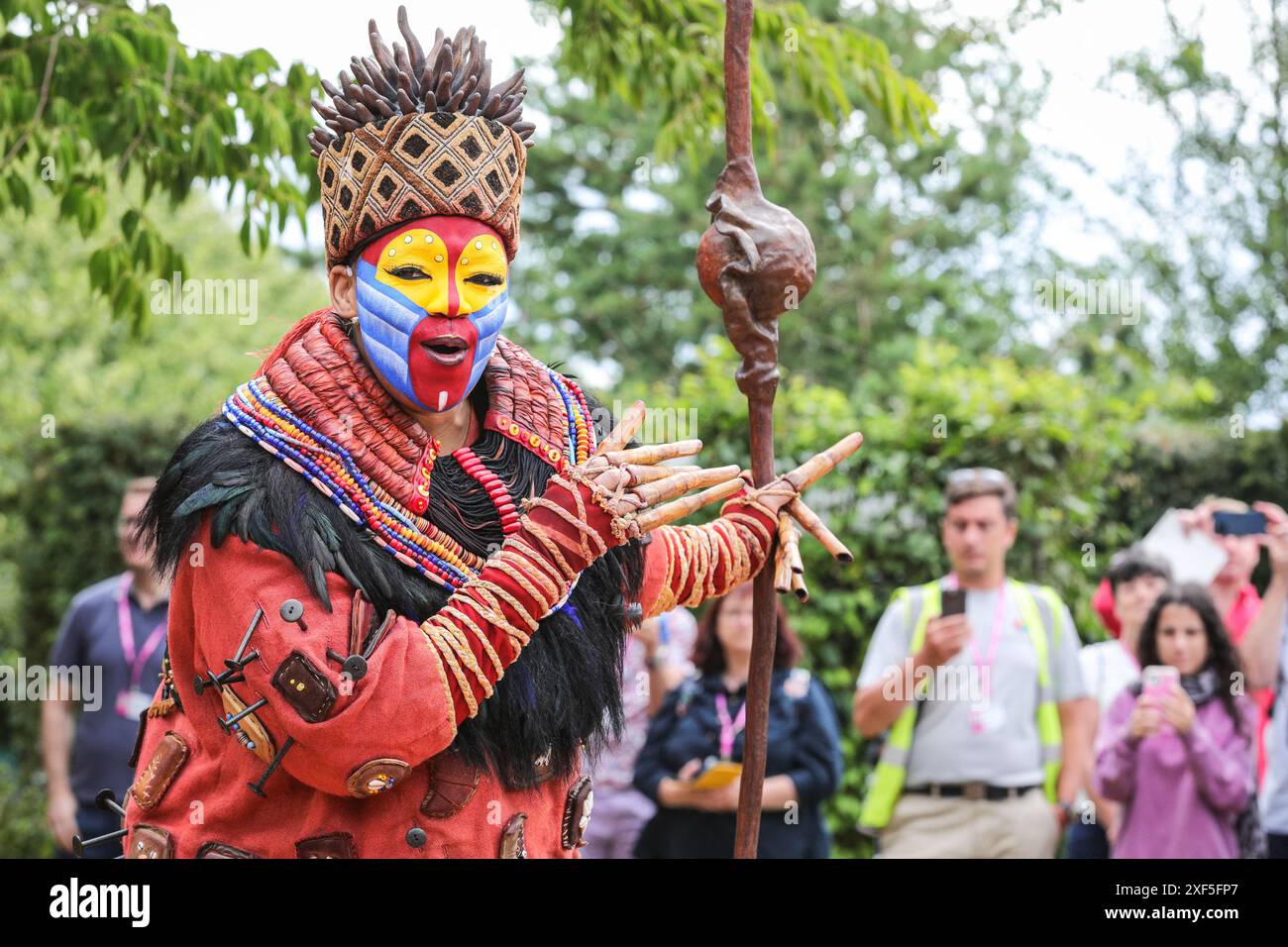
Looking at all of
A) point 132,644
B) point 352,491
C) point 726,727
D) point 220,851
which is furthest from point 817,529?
point 132,644

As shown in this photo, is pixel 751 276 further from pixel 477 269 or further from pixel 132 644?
pixel 132 644

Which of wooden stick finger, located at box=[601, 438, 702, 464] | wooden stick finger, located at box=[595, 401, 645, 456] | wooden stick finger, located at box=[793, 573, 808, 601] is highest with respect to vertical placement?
wooden stick finger, located at box=[595, 401, 645, 456]

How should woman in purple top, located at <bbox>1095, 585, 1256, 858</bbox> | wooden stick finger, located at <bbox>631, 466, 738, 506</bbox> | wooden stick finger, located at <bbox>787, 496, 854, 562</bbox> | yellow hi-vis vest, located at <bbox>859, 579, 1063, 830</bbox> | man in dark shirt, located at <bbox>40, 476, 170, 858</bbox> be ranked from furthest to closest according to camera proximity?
man in dark shirt, located at <bbox>40, 476, 170, 858</bbox>
yellow hi-vis vest, located at <bbox>859, 579, 1063, 830</bbox>
woman in purple top, located at <bbox>1095, 585, 1256, 858</bbox>
wooden stick finger, located at <bbox>787, 496, 854, 562</bbox>
wooden stick finger, located at <bbox>631, 466, 738, 506</bbox>

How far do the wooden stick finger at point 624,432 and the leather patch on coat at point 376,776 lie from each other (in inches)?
27.2

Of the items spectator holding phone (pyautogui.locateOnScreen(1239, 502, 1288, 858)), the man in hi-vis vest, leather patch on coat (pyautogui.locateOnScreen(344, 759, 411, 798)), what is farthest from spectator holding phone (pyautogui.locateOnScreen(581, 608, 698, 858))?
leather patch on coat (pyautogui.locateOnScreen(344, 759, 411, 798))

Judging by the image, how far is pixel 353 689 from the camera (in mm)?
2434

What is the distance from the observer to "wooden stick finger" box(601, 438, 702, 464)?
270 cm

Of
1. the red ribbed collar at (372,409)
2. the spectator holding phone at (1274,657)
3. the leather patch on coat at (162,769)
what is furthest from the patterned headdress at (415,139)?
the spectator holding phone at (1274,657)

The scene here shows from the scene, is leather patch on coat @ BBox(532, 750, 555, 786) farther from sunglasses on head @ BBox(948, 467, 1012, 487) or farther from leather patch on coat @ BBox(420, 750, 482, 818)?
sunglasses on head @ BBox(948, 467, 1012, 487)

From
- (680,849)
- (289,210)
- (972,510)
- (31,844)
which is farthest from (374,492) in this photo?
(31,844)

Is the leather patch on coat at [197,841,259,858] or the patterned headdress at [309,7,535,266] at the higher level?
the patterned headdress at [309,7,535,266]

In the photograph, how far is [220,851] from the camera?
2654 mm

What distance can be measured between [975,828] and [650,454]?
3.06 meters

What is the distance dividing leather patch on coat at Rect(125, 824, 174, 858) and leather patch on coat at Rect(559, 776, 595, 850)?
2.46 feet
